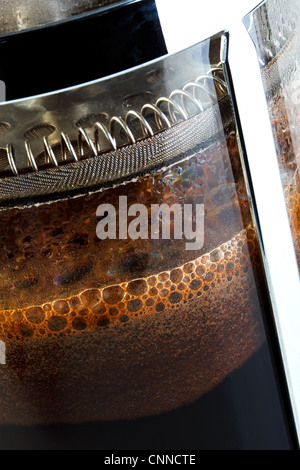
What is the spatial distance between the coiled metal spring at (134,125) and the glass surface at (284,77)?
41 mm

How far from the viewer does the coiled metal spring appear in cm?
36

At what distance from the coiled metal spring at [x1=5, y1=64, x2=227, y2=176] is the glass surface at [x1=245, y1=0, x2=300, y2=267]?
41 millimetres

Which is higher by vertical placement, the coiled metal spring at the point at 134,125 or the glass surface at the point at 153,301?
the coiled metal spring at the point at 134,125

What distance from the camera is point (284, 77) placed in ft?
1.39

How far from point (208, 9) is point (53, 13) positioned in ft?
0.65

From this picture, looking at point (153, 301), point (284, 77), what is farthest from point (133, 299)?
point (284, 77)

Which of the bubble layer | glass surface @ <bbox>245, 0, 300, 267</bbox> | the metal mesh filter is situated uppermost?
glass surface @ <bbox>245, 0, 300, 267</bbox>

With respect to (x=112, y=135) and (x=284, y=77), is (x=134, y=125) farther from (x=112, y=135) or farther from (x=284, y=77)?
(x=284, y=77)

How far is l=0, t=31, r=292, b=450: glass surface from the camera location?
0.37 metres

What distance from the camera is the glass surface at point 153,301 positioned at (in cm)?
37

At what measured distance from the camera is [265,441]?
1.45 ft

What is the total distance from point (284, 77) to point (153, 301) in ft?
0.58

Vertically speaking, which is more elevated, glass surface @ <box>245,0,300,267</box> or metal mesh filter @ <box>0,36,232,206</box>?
glass surface @ <box>245,0,300,267</box>

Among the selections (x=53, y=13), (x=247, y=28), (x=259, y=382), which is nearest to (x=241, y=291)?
(x=259, y=382)
